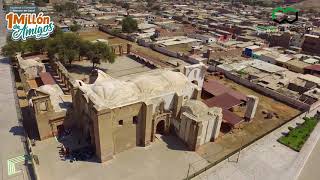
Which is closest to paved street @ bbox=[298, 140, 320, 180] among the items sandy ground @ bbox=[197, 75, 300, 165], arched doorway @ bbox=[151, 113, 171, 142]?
sandy ground @ bbox=[197, 75, 300, 165]

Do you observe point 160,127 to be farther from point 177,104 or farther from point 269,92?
point 269,92

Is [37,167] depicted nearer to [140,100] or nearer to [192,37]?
[140,100]

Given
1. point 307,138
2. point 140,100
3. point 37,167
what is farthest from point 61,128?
point 307,138

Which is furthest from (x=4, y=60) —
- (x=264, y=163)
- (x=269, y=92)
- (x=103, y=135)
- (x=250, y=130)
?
(x=269, y=92)

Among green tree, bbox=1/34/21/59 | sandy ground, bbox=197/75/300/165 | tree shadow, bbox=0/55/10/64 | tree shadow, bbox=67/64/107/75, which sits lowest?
sandy ground, bbox=197/75/300/165

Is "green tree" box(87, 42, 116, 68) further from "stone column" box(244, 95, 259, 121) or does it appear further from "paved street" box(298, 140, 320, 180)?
"paved street" box(298, 140, 320, 180)

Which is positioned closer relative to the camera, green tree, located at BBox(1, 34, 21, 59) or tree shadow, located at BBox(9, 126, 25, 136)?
tree shadow, located at BBox(9, 126, 25, 136)

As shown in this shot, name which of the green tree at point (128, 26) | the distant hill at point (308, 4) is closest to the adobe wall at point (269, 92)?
the green tree at point (128, 26)
